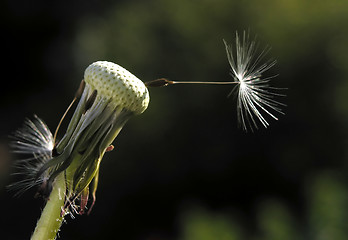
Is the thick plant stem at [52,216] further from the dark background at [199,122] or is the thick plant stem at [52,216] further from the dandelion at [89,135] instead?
the dark background at [199,122]

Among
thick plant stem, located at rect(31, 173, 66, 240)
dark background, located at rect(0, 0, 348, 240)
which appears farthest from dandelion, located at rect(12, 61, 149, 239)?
dark background, located at rect(0, 0, 348, 240)

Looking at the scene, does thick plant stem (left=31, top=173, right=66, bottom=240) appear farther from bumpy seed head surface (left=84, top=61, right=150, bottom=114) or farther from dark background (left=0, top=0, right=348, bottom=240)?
dark background (left=0, top=0, right=348, bottom=240)

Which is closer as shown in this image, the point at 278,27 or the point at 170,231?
the point at 170,231

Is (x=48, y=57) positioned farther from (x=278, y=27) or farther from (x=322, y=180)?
(x=322, y=180)

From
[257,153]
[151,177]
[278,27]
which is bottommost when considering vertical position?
[151,177]

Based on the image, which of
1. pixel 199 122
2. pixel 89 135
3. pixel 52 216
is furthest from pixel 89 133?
pixel 199 122

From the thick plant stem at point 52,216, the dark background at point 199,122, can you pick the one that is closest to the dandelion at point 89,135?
the thick plant stem at point 52,216

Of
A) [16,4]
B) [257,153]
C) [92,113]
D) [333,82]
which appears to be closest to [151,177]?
[257,153]
